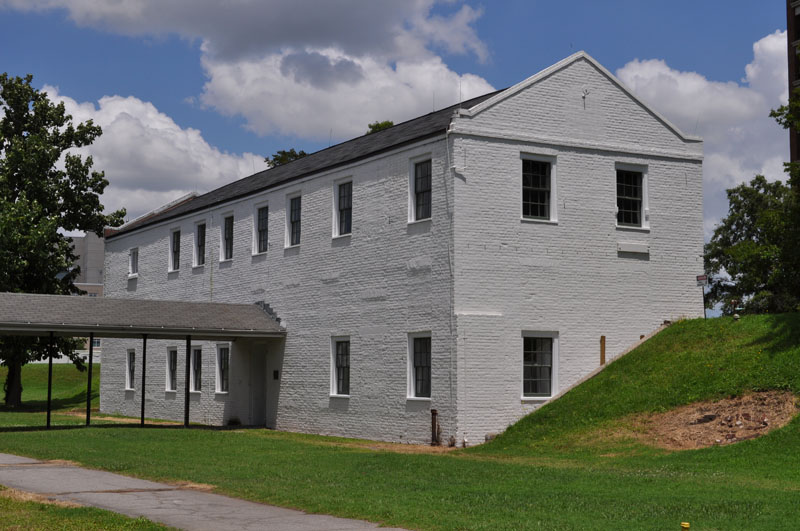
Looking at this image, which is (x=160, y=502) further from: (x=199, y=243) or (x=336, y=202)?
(x=199, y=243)

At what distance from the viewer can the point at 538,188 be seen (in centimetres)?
2678

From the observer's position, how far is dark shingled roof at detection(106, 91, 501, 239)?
2778 centimetres

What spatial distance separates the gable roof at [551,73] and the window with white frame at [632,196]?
5.51ft

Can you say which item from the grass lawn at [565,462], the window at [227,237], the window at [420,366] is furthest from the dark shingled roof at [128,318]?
the window at [420,366]

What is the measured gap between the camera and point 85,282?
103438mm

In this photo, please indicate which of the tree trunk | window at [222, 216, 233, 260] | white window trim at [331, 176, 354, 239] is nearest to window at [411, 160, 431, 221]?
white window trim at [331, 176, 354, 239]

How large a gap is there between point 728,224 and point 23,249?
35.3 meters

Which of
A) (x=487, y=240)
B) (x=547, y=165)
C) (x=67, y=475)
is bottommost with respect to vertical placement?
(x=67, y=475)

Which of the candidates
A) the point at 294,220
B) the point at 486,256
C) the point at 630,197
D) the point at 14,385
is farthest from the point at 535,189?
Answer: the point at 14,385

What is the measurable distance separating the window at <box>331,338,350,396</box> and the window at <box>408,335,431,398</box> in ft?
10.9

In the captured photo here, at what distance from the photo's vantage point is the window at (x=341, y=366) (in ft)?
96.7

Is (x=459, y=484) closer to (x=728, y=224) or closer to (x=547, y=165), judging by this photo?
(x=547, y=165)

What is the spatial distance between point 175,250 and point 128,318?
35.6ft

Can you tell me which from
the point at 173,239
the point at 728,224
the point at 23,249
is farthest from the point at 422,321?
the point at 728,224
